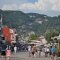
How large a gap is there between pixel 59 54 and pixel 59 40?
21.8ft

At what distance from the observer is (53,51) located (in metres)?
30.4

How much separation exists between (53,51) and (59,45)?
16.9 metres

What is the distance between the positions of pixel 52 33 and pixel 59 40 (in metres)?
81.9

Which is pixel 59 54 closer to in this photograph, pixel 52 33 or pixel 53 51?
pixel 53 51

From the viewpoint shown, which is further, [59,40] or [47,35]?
[47,35]

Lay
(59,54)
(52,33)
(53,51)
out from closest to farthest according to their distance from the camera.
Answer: (53,51)
(59,54)
(52,33)

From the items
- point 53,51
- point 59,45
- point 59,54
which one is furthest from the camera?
point 59,45

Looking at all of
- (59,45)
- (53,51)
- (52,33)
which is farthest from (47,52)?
(52,33)

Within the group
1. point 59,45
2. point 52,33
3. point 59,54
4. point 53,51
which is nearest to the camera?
point 53,51

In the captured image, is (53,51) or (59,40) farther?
(59,40)

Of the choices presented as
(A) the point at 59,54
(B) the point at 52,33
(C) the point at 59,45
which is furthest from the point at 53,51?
(B) the point at 52,33

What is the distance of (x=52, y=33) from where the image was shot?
13188 cm

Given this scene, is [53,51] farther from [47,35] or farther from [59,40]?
[47,35]

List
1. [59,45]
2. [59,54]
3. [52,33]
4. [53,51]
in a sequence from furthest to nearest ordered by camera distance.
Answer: [52,33] < [59,45] < [59,54] < [53,51]
